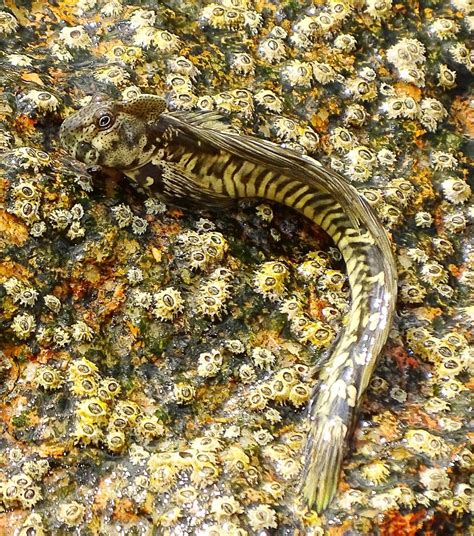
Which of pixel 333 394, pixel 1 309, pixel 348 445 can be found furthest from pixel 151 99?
pixel 348 445

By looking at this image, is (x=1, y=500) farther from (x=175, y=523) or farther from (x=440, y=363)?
(x=440, y=363)

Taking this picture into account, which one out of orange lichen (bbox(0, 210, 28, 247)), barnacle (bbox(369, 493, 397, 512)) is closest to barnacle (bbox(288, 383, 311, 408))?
barnacle (bbox(369, 493, 397, 512))

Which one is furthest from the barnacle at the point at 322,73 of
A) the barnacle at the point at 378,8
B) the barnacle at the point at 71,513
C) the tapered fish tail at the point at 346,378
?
the barnacle at the point at 71,513

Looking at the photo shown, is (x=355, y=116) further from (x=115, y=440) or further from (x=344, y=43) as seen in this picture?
(x=115, y=440)

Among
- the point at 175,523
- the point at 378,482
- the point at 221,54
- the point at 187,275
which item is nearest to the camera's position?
the point at 175,523

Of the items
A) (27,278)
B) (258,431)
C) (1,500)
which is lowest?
(1,500)

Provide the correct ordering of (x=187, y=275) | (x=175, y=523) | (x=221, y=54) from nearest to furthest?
(x=175, y=523)
(x=187, y=275)
(x=221, y=54)

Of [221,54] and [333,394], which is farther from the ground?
[221,54]

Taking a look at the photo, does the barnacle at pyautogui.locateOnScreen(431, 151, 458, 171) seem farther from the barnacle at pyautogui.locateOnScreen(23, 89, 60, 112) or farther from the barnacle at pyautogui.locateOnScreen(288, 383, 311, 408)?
the barnacle at pyautogui.locateOnScreen(23, 89, 60, 112)
